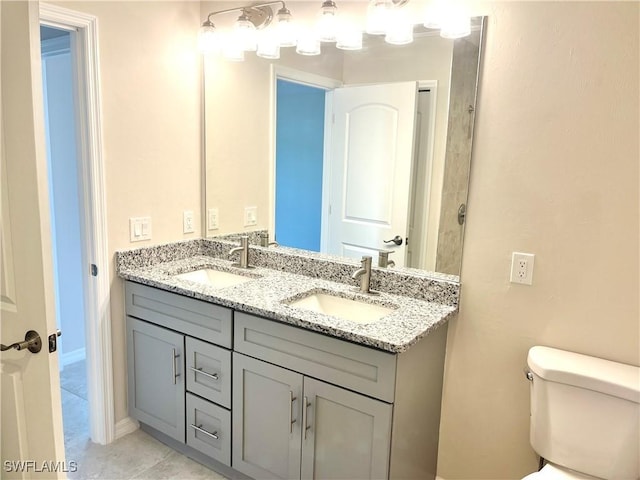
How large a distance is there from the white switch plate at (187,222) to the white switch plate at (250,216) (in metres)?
0.30

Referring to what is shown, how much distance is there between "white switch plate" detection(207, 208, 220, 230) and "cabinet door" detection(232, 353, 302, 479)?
0.95 m

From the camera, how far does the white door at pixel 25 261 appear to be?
1.25 metres

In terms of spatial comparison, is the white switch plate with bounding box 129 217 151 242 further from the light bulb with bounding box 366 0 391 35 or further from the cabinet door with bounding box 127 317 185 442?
the light bulb with bounding box 366 0 391 35

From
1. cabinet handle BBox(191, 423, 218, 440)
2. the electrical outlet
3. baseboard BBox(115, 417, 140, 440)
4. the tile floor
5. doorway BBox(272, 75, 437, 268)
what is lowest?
the tile floor

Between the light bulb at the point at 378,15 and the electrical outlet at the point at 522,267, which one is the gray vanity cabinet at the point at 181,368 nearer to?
the electrical outlet at the point at 522,267

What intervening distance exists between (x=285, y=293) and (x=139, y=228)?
0.89 metres

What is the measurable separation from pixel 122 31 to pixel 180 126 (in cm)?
51

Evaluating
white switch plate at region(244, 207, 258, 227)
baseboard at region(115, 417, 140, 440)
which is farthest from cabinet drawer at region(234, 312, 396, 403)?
baseboard at region(115, 417, 140, 440)

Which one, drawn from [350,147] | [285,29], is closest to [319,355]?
[350,147]

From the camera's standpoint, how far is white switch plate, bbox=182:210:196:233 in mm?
2568

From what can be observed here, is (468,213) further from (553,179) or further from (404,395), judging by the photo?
(404,395)

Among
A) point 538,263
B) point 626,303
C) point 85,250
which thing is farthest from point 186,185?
point 626,303

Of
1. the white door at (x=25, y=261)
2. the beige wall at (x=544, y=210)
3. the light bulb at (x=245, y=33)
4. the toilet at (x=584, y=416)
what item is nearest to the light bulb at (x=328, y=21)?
the light bulb at (x=245, y=33)

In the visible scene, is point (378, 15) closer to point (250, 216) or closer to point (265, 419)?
point (250, 216)
